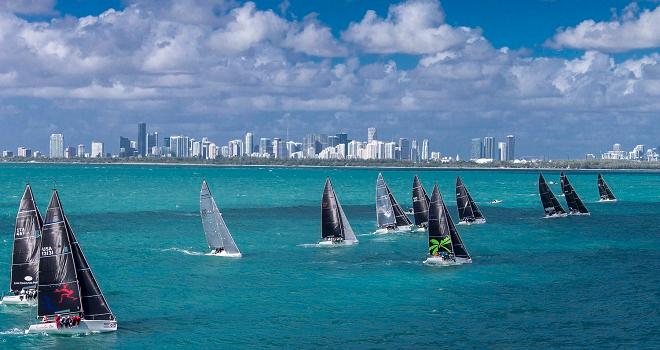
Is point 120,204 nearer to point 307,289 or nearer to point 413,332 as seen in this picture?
point 307,289

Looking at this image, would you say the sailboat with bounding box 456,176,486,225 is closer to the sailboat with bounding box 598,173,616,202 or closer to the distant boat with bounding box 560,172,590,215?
the distant boat with bounding box 560,172,590,215

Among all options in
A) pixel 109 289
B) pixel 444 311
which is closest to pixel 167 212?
pixel 109 289

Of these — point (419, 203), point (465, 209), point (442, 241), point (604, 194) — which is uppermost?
point (419, 203)

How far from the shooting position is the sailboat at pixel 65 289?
52500 millimetres

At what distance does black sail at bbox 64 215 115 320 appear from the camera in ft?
176

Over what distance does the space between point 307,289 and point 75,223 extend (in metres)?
63.0

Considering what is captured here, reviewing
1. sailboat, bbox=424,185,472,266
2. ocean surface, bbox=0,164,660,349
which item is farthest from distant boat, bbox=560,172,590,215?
sailboat, bbox=424,185,472,266

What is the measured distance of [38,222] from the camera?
6122 cm

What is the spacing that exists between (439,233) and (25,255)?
3755 centimetres

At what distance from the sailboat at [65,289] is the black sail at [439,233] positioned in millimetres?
36231

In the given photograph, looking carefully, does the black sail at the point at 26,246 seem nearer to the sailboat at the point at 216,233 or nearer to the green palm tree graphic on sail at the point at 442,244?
the sailboat at the point at 216,233

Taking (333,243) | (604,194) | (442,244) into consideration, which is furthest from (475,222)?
(604,194)

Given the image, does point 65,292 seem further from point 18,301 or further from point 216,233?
point 216,233

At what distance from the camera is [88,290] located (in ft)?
176
